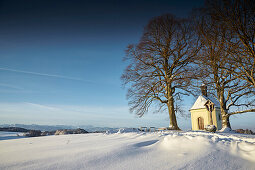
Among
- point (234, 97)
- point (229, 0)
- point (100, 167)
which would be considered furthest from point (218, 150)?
point (234, 97)

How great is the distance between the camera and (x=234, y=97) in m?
14.8

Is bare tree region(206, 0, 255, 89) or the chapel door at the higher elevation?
bare tree region(206, 0, 255, 89)

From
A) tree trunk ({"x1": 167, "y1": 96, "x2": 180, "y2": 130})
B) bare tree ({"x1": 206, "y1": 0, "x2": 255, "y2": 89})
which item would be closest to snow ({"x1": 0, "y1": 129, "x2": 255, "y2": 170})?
bare tree ({"x1": 206, "y1": 0, "x2": 255, "y2": 89})

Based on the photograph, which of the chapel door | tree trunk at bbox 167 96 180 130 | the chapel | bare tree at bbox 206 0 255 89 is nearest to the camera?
bare tree at bbox 206 0 255 89

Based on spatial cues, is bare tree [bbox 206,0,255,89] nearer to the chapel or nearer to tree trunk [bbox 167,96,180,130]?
tree trunk [bbox 167,96,180,130]

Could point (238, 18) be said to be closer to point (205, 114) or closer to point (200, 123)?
point (205, 114)

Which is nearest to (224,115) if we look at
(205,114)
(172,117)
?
(172,117)

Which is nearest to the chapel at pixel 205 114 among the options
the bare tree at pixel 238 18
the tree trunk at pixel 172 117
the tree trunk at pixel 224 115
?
the tree trunk at pixel 224 115

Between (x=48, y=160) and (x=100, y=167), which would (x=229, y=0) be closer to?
(x=100, y=167)

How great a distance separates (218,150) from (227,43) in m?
7.05

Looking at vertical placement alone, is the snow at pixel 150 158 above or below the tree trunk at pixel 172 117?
below

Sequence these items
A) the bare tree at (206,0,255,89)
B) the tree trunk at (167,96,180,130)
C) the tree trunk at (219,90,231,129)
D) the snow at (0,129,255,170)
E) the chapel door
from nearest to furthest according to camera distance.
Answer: the snow at (0,129,255,170) < the bare tree at (206,0,255,89) < the tree trunk at (167,96,180,130) < the tree trunk at (219,90,231,129) < the chapel door

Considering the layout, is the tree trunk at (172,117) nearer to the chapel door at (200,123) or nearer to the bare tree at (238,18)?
the bare tree at (238,18)

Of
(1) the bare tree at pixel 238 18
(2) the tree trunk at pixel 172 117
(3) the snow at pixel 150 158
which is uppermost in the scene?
(1) the bare tree at pixel 238 18
